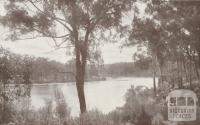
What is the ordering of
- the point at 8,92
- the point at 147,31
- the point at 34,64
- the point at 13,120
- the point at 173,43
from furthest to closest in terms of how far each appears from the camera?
the point at 173,43 → the point at 147,31 → the point at 34,64 → the point at 8,92 → the point at 13,120

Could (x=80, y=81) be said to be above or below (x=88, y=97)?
above

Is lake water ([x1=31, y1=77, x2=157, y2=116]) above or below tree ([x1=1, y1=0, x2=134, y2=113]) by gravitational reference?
below

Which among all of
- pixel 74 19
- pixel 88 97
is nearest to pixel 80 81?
pixel 74 19

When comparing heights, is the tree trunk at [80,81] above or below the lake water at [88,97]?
above

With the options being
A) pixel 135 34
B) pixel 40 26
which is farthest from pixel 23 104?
pixel 135 34

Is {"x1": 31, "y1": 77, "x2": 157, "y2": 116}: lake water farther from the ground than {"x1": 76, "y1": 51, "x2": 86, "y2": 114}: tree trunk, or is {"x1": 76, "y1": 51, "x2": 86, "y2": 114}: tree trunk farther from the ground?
{"x1": 76, "y1": 51, "x2": 86, "y2": 114}: tree trunk

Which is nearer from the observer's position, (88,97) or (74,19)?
(74,19)

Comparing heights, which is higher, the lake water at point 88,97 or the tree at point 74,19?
the tree at point 74,19

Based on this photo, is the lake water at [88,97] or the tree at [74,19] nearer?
the tree at [74,19]

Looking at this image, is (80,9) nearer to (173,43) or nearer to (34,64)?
(34,64)

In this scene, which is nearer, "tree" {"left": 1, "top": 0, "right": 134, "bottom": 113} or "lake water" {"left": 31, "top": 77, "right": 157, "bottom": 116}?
"tree" {"left": 1, "top": 0, "right": 134, "bottom": 113}

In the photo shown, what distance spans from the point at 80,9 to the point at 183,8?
495 centimetres

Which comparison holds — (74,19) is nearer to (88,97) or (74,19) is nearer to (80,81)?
(80,81)

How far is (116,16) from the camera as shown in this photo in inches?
605
